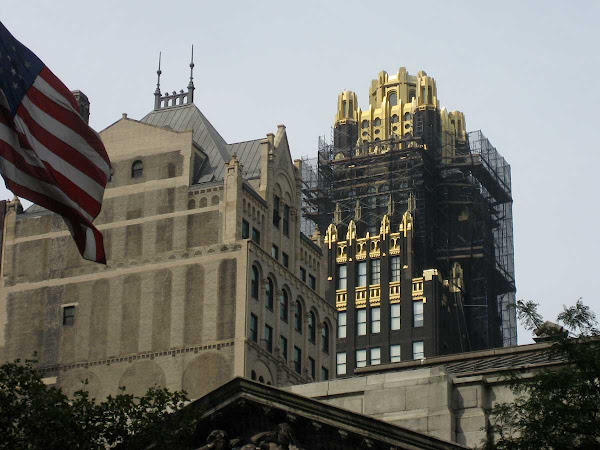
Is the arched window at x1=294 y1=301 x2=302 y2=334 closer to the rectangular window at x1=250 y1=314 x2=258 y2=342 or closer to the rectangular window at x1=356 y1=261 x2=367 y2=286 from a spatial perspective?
the rectangular window at x1=250 y1=314 x2=258 y2=342

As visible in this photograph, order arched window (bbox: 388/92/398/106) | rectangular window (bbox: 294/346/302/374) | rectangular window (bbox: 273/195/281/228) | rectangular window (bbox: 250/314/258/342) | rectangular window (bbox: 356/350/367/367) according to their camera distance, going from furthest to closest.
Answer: arched window (bbox: 388/92/398/106), rectangular window (bbox: 356/350/367/367), rectangular window (bbox: 273/195/281/228), rectangular window (bbox: 294/346/302/374), rectangular window (bbox: 250/314/258/342)

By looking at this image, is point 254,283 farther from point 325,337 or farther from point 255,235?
point 325,337

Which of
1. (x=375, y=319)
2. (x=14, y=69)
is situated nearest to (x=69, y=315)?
(x=375, y=319)

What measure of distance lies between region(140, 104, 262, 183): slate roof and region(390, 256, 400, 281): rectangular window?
45.8 m

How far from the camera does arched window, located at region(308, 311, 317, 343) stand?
365ft

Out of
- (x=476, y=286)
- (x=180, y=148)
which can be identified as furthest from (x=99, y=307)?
(x=476, y=286)

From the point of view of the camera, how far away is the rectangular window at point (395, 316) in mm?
156875

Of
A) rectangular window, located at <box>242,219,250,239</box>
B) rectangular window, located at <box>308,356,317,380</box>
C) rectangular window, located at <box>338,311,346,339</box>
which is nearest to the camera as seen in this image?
rectangular window, located at <box>242,219,250,239</box>

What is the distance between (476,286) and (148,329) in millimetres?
70943

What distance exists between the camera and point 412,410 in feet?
190

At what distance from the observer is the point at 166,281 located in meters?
103

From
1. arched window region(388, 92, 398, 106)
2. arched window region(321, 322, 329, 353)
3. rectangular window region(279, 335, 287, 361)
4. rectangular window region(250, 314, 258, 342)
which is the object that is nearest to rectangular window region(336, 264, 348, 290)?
arched window region(388, 92, 398, 106)

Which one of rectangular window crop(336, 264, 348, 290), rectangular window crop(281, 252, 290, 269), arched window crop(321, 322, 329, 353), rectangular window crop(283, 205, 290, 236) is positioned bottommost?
arched window crop(321, 322, 329, 353)

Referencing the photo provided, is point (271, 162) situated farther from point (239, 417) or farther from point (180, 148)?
point (239, 417)
